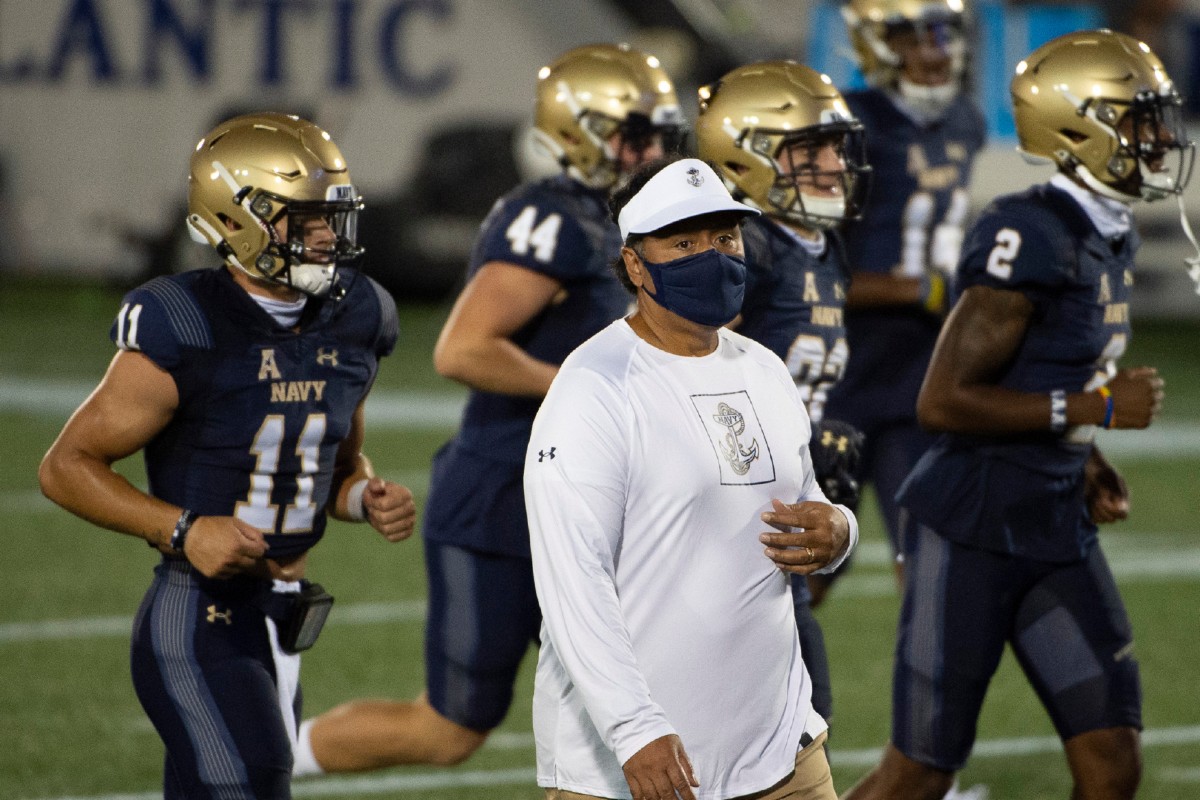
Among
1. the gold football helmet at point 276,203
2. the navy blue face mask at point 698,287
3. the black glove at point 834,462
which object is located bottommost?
the black glove at point 834,462

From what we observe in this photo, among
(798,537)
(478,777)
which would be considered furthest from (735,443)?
(478,777)

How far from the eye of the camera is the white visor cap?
359cm

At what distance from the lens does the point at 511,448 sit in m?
5.42

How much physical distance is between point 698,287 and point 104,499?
1355 millimetres

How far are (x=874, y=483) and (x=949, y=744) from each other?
1655mm

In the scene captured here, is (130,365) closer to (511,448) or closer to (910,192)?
(511,448)

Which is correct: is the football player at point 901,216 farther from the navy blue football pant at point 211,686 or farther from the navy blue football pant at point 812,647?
the navy blue football pant at point 211,686

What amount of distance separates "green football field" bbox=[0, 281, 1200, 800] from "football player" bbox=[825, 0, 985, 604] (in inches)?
39.9

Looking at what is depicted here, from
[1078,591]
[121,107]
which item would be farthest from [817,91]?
[121,107]

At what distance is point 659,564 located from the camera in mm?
3521

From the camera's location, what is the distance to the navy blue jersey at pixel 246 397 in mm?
4180

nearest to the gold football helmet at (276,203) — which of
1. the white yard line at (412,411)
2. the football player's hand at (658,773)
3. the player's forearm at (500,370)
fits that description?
the player's forearm at (500,370)

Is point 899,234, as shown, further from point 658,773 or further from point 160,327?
point 658,773

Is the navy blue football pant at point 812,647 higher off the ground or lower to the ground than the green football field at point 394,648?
higher
